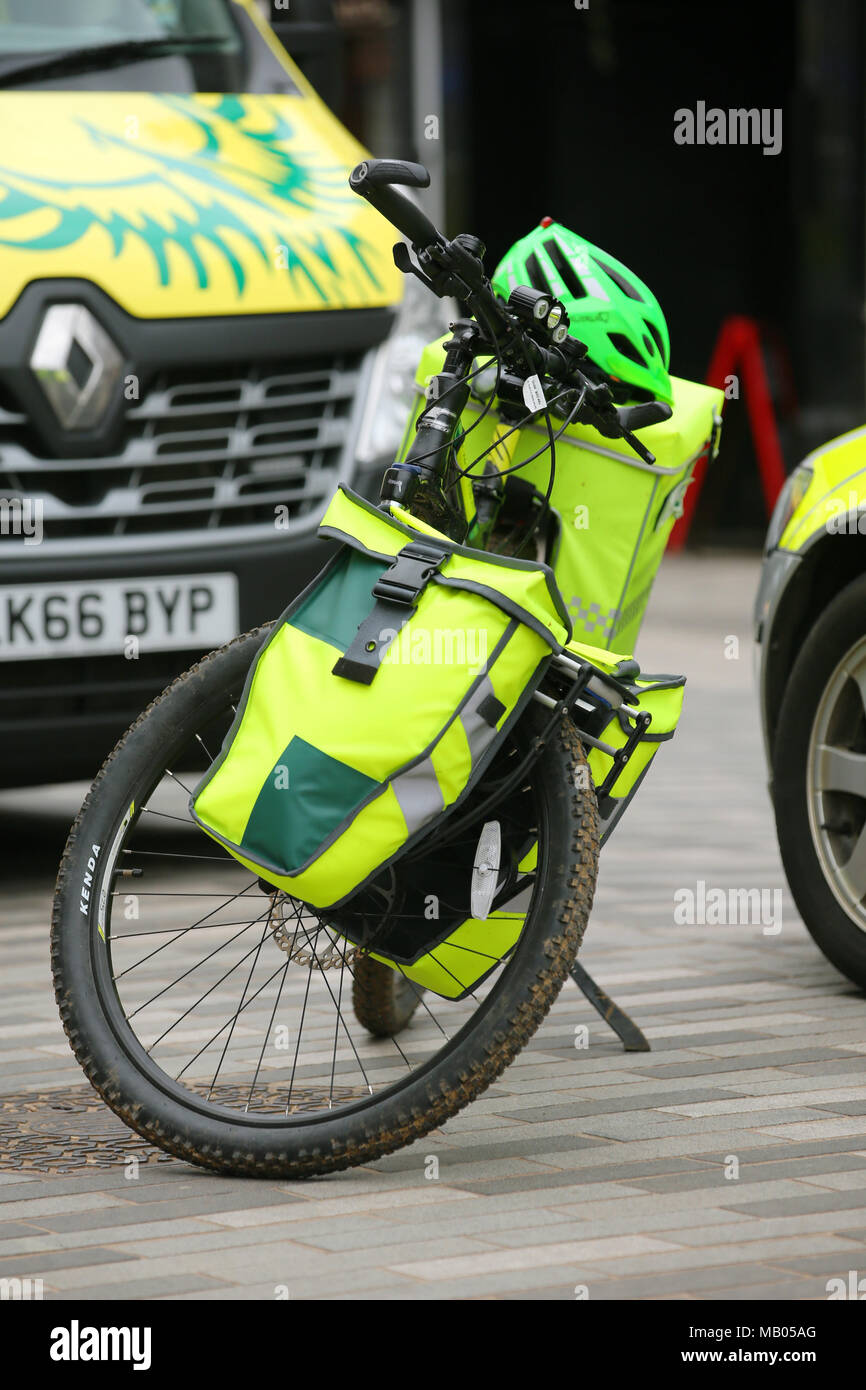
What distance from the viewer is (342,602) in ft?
11.5

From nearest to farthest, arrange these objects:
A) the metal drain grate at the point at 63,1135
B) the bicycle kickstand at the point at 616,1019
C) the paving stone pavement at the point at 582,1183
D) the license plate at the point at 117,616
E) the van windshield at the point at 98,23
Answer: the paving stone pavement at the point at 582,1183 → the metal drain grate at the point at 63,1135 → the bicycle kickstand at the point at 616,1019 → the license plate at the point at 117,616 → the van windshield at the point at 98,23

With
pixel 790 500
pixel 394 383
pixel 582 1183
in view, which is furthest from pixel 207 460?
pixel 582 1183

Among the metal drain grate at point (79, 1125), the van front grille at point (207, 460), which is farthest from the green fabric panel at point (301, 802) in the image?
the van front grille at point (207, 460)

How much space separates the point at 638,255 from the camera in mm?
17500

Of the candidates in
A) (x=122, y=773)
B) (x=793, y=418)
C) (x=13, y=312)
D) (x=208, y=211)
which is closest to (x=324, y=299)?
(x=208, y=211)

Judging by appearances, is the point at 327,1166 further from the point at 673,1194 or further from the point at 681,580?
the point at 681,580

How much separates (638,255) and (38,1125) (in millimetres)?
14300

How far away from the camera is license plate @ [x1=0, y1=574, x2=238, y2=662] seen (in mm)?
5703

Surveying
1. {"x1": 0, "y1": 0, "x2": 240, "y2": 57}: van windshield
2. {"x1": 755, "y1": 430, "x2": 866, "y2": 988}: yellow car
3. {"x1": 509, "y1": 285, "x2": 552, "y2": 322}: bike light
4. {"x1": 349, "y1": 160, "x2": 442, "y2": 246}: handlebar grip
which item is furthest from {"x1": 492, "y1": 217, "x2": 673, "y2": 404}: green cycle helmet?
{"x1": 0, "y1": 0, "x2": 240, "y2": 57}: van windshield

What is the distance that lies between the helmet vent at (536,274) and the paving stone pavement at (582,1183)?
4.44 ft

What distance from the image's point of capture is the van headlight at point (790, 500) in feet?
16.4

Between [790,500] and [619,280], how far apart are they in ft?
3.89

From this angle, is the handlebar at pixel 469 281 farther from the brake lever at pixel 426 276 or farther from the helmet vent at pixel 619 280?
the helmet vent at pixel 619 280

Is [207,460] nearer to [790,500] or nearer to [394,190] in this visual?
[790,500]
